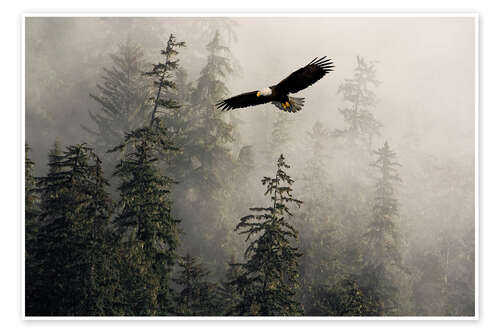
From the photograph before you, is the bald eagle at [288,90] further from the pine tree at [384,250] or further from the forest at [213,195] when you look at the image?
the pine tree at [384,250]

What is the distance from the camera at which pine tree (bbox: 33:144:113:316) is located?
35.4ft

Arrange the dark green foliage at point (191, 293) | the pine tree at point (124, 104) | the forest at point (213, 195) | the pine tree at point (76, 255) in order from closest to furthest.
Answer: the pine tree at point (76, 255) → the forest at point (213, 195) → the dark green foliage at point (191, 293) → the pine tree at point (124, 104)

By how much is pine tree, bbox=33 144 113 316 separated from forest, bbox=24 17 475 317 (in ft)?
0.14

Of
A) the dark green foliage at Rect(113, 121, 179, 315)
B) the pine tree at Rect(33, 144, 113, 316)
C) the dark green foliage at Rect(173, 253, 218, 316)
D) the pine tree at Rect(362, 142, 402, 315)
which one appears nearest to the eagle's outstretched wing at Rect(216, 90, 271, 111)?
the dark green foliage at Rect(113, 121, 179, 315)

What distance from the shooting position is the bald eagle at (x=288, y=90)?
23.6 ft

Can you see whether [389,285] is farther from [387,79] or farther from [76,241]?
[387,79]

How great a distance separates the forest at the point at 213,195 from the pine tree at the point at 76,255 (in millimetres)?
41

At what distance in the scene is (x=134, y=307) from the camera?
37.8 ft

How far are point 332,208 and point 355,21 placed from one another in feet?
78.0

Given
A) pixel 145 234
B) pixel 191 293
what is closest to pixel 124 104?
pixel 191 293

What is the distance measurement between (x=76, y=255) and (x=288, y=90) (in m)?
7.08

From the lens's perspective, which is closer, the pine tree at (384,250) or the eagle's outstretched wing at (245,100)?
the eagle's outstretched wing at (245,100)

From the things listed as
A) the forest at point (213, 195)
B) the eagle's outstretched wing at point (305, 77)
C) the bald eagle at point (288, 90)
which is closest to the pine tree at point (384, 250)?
the forest at point (213, 195)

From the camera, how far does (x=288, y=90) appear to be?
7.49m
